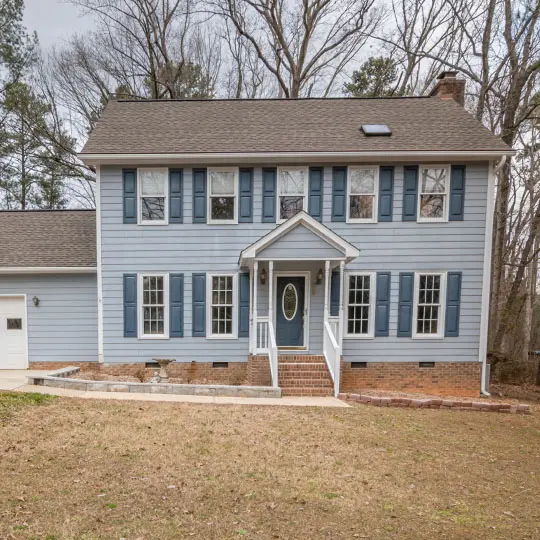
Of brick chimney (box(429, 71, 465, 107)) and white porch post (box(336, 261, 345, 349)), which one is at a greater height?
brick chimney (box(429, 71, 465, 107))

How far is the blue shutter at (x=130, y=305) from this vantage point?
9109 mm

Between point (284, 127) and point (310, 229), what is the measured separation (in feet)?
11.3

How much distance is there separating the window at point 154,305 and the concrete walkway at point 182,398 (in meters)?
2.19

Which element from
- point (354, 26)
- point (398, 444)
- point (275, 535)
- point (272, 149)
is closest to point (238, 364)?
point (398, 444)

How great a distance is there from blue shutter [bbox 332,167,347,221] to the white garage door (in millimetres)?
8664

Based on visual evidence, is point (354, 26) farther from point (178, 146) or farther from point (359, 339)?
point (359, 339)

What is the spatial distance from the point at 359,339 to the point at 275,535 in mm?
6627

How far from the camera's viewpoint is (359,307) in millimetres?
9281

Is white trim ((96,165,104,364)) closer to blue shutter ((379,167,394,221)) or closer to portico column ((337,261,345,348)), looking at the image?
portico column ((337,261,345,348))

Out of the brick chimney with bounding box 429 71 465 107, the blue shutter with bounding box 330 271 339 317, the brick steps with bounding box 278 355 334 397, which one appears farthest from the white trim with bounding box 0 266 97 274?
the brick chimney with bounding box 429 71 465 107

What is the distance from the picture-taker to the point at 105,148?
885 cm

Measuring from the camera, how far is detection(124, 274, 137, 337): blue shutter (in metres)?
9.11

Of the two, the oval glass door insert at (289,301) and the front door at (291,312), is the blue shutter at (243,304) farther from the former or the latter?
the oval glass door insert at (289,301)

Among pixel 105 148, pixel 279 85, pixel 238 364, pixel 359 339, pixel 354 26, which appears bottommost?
pixel 238 364
